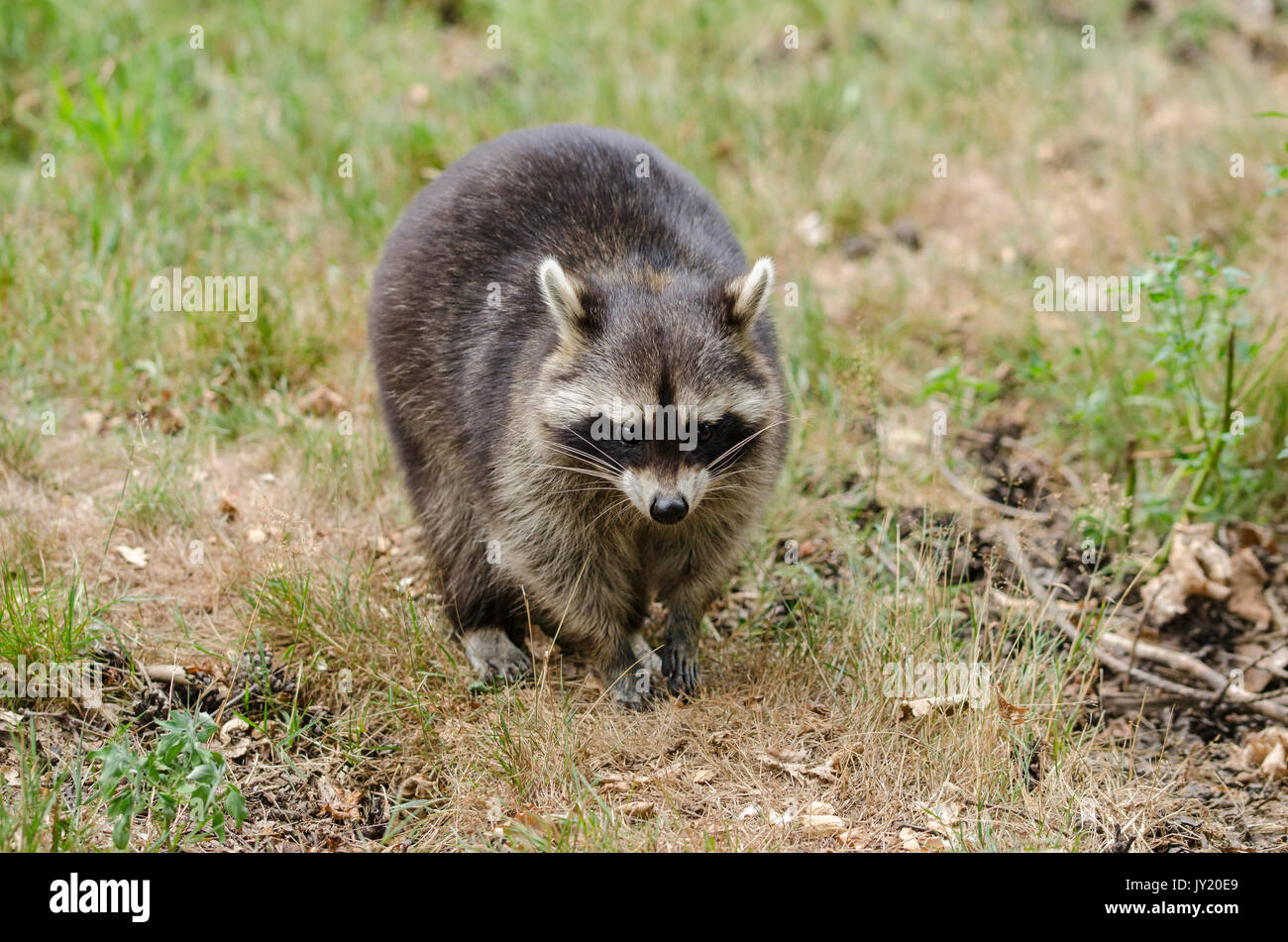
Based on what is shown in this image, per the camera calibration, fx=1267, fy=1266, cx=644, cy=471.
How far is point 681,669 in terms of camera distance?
4.41m

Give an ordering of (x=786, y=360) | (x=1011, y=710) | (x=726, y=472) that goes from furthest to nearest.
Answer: (x=786, y=360) → (x=726, y=472) → (x=1011, y=710)

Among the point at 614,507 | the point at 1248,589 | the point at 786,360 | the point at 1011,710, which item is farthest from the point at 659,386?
the point at 1248,589

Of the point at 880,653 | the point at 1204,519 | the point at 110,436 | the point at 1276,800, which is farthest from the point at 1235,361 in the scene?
the point at 110,436

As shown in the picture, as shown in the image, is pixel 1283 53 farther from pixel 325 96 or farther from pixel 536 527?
pixel 536 527

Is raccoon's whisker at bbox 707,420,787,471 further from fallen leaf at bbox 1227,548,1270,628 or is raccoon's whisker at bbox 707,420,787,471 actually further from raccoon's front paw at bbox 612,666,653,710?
fallen leaf at bbox 1227,548,1270,628

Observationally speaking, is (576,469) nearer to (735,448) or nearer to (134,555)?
(735,448)

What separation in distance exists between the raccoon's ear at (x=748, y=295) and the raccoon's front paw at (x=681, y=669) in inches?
45.2

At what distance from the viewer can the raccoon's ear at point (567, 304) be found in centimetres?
397

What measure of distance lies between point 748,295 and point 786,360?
6.77 feet

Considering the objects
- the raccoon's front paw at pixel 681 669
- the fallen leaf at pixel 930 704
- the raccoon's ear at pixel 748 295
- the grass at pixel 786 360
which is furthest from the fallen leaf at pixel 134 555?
the fallen leaf at pixel 930 704

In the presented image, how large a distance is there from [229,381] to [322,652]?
198cm

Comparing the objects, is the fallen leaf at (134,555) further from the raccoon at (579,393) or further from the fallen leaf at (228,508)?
the raccoon at (579,393)

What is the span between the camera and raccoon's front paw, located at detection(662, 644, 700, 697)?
4.38 metres

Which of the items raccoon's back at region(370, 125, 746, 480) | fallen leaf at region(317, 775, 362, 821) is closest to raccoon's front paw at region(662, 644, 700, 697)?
raccoon's back at region(370, 125, 746, 480)
